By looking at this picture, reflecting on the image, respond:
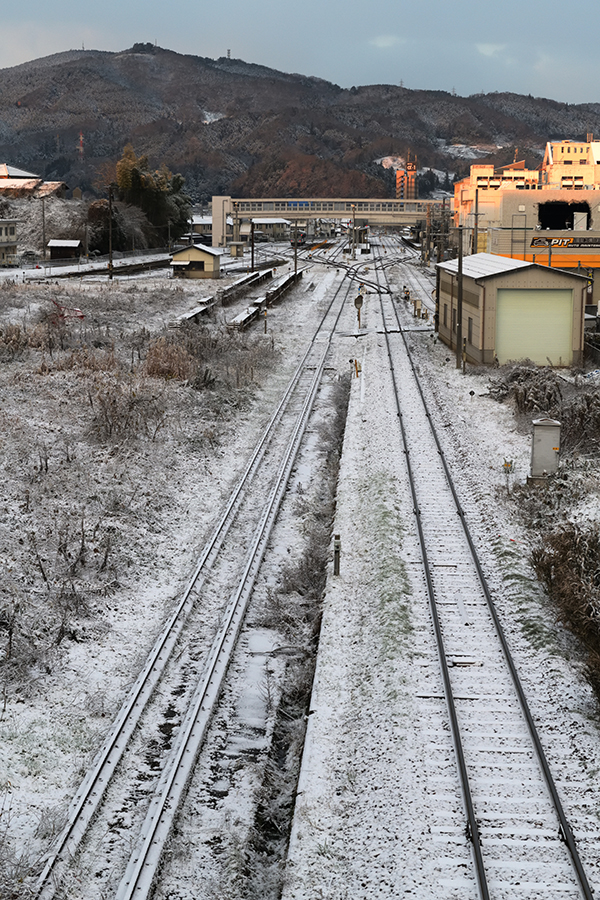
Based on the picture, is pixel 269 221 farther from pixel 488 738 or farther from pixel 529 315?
pixel 488 738

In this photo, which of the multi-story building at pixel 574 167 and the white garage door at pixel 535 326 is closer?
the white garage door at pixel 535 326

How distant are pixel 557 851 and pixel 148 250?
280 feet

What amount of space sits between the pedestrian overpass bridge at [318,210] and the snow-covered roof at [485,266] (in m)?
87.8

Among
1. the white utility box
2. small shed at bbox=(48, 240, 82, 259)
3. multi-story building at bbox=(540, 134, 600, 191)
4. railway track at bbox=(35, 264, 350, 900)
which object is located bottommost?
railway track at bbox=(35, 264, 350, 900)

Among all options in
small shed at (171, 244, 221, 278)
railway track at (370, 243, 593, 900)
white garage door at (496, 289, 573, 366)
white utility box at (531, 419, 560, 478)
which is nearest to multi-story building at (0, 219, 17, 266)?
small shed at (171, 244, 221, 278)

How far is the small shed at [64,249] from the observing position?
7206cm

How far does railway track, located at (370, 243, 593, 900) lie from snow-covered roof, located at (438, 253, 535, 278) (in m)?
16.1

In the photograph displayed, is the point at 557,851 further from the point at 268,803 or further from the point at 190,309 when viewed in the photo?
the point at 190,309

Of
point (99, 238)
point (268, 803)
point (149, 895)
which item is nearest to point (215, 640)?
point (268, 803)

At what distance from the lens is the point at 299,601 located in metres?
14.9

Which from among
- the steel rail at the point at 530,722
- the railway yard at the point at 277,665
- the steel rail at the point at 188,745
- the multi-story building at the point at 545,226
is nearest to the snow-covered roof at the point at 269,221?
the multi-story building at the point at 545,226

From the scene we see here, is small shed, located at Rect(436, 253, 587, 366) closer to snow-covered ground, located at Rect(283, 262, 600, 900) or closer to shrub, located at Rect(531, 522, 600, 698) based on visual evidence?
snow-covered ground, located at Rect(283, 262, 600, 900)

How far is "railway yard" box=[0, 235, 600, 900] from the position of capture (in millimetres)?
8742

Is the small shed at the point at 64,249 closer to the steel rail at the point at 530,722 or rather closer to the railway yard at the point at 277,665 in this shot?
the railway yard at the point at 277,665
